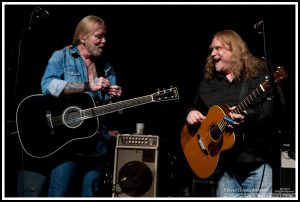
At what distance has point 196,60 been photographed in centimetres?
439

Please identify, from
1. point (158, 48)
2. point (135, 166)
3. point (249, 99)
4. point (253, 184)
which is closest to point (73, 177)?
point (135, 166)

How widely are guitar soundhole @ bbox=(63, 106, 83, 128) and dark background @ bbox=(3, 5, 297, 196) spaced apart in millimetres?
889

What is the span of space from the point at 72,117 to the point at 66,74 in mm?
397

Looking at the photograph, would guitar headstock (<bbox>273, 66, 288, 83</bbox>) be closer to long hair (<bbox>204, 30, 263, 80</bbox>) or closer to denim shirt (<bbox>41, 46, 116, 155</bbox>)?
long hair (<bbox>204, 30, 263, 80</bbox>)

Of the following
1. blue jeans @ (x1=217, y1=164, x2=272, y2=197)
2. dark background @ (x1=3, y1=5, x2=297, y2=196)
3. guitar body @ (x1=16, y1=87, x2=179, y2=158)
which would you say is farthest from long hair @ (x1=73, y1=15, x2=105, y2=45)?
blue jeans @ (x1=217, y1=164, x2=272, y2=197)

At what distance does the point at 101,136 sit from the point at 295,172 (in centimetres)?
182

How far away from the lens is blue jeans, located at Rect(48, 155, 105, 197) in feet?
9.65

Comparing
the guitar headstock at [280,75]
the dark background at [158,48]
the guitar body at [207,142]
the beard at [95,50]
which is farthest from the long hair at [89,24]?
the guitar headstock at [280,75]

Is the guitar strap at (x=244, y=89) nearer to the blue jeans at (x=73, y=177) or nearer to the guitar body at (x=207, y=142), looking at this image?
the guitar body at (x=207, y=142)

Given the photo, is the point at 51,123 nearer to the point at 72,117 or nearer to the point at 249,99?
the point at 72,117

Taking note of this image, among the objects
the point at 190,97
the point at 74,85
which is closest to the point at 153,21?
the point at 190,97

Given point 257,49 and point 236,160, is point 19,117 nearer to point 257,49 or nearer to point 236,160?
point 236,160

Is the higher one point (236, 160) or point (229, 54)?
point (229, 54)

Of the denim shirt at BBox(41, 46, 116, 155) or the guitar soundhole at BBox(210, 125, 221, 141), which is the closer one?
the guitar soundhole at BBox(210, 125, 221, 141)
